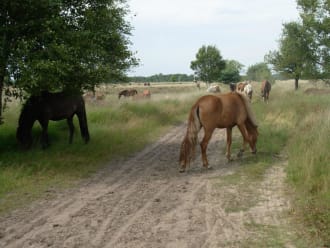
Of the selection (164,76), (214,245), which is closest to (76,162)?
(214,245)

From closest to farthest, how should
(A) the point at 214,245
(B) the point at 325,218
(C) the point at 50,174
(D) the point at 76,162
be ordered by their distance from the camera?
1. (A) the point at 214,245
2. (B) the point at 325,218
3. (C) the point at 50,174
4. (D) the point at 76,162

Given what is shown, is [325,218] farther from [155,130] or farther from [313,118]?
[155,130]

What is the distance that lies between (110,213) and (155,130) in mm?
10059

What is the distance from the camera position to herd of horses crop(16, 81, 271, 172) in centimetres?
932

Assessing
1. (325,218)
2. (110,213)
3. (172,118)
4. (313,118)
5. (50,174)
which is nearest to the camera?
(325,218)

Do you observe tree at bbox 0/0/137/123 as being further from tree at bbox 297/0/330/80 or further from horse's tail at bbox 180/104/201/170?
tree at bbox 297/0/330/80

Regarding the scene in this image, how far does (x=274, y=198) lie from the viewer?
21.6 ft

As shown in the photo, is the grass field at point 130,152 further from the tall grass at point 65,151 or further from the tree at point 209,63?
the tree at point 209,63

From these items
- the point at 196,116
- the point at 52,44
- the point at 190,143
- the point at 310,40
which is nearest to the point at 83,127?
the point at 52,44

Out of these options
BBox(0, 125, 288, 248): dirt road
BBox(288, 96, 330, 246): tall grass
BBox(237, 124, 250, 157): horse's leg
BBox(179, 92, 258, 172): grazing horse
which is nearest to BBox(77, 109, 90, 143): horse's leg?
BBox(0, 125, 288, 248): dirt road

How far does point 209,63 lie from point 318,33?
38.0 meters

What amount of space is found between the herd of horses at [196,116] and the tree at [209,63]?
50.7 m

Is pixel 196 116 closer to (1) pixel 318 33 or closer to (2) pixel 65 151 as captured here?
(2) pixel 65 151

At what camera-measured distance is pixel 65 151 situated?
433 inches
